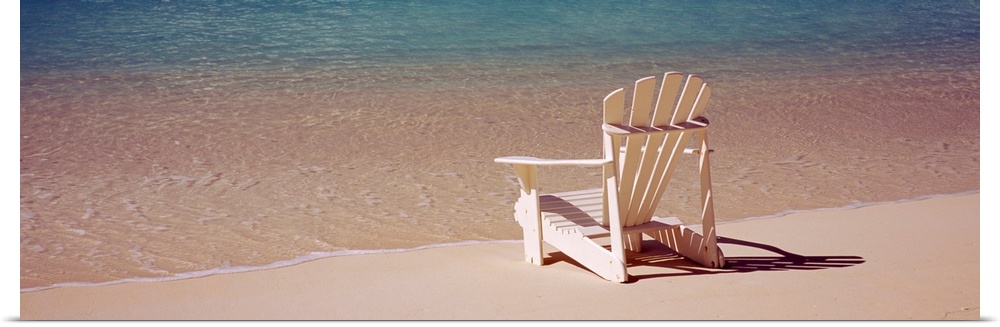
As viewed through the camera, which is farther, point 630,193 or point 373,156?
point 373,156

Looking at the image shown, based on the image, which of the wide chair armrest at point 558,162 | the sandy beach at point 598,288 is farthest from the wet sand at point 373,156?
the wide chair armrest at point 558,162

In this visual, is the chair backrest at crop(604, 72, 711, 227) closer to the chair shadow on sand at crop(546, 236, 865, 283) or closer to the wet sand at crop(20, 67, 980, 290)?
the chair shadow on sand at crop(546, 236, 865, 283)

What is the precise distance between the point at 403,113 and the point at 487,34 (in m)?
4.09

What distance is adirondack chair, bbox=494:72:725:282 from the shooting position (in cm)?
391

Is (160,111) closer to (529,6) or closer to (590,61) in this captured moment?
(590,61)

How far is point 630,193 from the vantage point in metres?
4.18

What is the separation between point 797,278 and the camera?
3.96 meters

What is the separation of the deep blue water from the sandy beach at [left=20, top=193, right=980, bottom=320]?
23.0 ft

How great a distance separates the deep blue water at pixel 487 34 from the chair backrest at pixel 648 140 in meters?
7.43

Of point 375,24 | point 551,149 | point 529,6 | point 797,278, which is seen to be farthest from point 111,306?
point 529,6

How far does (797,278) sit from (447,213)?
252 centimetres

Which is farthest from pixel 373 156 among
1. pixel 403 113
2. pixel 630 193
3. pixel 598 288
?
pixel 598 288

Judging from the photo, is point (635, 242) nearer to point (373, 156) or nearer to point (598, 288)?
point (598, 288)

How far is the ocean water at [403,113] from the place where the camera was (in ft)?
18.8
